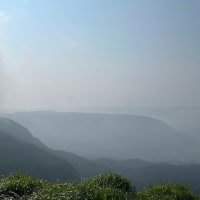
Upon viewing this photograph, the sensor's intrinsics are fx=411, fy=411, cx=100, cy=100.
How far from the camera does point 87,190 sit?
12844 mm

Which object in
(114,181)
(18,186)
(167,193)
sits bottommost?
(18,186)

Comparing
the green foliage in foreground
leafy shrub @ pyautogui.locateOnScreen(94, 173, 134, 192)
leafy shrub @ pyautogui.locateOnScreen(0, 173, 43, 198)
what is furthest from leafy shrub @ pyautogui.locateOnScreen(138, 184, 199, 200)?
leafy shrub @ pyautogui.locateOnScreen(0, 173, 43, 198)

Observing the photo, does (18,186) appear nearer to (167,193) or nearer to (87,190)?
(87,190)

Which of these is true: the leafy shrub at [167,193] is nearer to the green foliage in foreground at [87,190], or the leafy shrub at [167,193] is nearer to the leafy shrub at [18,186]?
the green foliage in foreground at [87,190]

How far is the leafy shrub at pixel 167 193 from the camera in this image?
14213 millimetres

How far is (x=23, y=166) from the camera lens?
191m

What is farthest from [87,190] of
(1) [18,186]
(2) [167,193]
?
(2) [167,193]

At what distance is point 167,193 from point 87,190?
3.72 m

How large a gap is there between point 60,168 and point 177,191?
184125mm

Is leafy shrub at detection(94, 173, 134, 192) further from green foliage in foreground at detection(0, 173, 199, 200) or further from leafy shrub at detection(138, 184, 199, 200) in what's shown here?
leafy shrub at detection(138, 184, 199, 200)

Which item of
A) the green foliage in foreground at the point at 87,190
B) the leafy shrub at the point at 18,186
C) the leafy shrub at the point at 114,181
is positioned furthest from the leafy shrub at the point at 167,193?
the leafy shrub at the point at 18,186

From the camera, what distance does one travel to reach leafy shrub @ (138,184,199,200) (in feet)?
46.6

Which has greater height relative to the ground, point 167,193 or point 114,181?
point 114,181

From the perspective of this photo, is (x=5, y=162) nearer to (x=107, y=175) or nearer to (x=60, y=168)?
(x=60, y=168)
